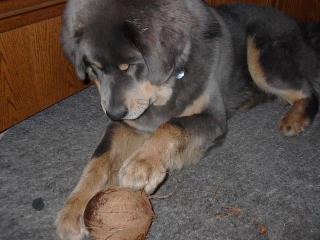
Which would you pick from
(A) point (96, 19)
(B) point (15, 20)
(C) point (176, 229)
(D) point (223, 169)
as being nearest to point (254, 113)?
(D) point (223, 169)

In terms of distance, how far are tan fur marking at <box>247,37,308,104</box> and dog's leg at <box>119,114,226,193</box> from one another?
1.56 ft

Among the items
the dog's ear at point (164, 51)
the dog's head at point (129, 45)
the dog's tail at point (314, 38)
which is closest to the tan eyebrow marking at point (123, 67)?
the dog's head at point (129, 45)

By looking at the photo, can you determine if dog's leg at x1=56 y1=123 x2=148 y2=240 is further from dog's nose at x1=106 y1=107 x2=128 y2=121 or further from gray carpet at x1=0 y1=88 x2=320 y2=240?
dog's nose at x1=106 y1=107 x2=128 y2=121

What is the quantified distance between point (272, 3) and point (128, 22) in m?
1.81

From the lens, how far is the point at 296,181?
1.56 metres

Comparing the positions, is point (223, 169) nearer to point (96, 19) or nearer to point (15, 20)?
point (96, 19)

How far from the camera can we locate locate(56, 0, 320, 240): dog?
134 centimetres

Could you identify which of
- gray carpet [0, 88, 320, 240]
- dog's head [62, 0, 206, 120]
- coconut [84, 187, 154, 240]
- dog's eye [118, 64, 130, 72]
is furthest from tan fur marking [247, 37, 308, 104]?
coconut [84, 187, 154, 240]

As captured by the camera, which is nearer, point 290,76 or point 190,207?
point 190,207

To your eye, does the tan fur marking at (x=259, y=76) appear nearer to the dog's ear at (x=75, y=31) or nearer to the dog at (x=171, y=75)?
the dog at (x=171, y=75)

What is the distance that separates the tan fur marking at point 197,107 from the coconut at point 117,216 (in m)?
0.58

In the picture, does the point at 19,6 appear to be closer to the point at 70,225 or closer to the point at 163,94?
the point at 163,94

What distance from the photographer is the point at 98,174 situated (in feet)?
4.83

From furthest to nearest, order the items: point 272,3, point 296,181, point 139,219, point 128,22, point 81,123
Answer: point 272,3
point 81,123
point 296,181
point 128,22
point 139,219
